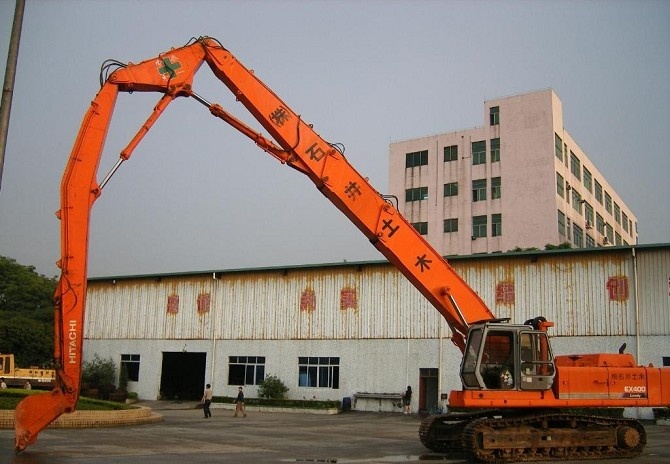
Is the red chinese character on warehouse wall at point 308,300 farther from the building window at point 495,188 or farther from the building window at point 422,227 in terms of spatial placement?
the building window at point 495,188

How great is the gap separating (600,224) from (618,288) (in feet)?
140

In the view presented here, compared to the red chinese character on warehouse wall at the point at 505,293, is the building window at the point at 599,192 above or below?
above

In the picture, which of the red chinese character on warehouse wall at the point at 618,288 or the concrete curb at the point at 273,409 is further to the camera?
the concrete curb at the point at 273,409

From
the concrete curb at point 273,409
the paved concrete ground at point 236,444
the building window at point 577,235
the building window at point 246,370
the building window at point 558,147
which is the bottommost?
the concrete curb at point 273,409

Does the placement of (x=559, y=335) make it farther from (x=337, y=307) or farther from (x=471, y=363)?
(x=471, y=363)

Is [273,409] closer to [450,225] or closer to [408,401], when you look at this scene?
[408,401]

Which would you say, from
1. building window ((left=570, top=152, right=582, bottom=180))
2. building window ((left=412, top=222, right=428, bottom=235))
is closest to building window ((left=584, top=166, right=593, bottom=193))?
building window ((left=570, top=152, right=582, bottom=180))

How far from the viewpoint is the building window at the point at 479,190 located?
60.1m

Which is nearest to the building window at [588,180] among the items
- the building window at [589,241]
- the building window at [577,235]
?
the building window at [589,241]

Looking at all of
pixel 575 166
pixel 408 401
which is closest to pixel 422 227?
pixel 575 166

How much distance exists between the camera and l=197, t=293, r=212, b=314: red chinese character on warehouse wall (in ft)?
→ 135

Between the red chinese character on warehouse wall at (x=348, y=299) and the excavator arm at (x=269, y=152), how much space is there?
20166mm

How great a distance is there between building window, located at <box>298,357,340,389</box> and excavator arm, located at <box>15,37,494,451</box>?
20.9 metres

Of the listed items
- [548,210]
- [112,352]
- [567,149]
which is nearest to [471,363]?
[112,352]
